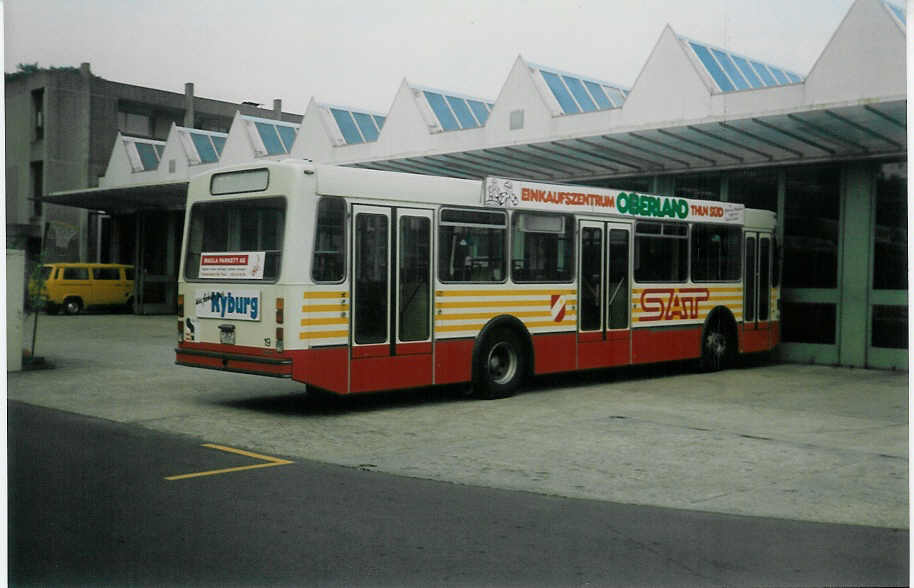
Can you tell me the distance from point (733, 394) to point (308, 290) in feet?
19.0

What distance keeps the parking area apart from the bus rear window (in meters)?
1.63

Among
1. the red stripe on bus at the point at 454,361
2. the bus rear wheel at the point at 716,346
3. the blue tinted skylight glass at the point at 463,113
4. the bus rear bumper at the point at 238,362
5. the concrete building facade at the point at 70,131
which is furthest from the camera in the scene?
the bus rear wheel at the point at 716,346

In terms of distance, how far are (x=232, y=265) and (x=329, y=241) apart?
1165 millimetres

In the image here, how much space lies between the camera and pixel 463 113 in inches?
615

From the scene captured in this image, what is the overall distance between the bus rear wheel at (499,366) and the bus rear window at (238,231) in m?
2.92

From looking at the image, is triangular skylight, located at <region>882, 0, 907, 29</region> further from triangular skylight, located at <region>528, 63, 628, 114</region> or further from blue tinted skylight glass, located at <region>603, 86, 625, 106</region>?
blue tinted skylight glass, located at <region>603, 86, 625, 106</region>

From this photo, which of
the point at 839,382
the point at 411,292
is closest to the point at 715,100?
the point at 839,382

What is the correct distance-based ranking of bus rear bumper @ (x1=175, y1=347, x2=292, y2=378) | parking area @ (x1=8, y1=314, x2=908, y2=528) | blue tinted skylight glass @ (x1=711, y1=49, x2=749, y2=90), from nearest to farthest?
parking area @ (x1=8, y1=314, x2=908, y2=528) < blue tinted skylight glass @ (x1=711, y1=49, x2=749, y2=90) < bus rear bumper @ (x1=175, y1=347, x2=292, y2=378)

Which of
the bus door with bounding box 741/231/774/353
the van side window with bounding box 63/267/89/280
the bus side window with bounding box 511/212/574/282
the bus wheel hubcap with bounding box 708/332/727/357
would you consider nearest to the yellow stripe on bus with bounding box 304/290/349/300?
the bus side window with bounding box 511/212/574/282

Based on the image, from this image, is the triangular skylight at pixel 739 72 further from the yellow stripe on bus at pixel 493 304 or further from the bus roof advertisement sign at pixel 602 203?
the yellow stripe on bus at pixel 493 304

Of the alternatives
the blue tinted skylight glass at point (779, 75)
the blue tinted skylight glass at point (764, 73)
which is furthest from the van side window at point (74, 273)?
the blue tinted skylight glass at point (779, 75)

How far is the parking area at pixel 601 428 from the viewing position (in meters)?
7.14

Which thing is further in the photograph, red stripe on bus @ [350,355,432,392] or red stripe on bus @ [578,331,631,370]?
red stripe on bus @ [578,331,631,370]

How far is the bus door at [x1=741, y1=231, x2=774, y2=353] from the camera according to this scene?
1554 cm
